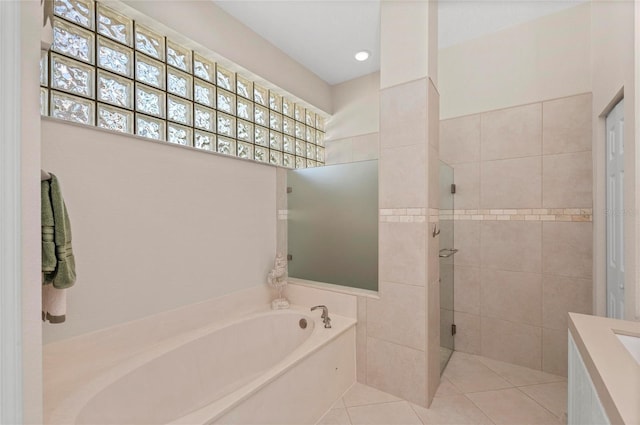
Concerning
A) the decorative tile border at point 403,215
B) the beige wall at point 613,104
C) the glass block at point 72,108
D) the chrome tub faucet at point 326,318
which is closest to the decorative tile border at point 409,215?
the decorative tile border at point 403,215

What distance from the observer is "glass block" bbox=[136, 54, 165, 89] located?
167 cm

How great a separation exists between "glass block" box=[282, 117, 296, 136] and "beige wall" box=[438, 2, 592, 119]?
137 centimetres

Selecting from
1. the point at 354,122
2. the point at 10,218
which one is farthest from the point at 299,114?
the point at 10,218

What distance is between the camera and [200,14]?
190 cm

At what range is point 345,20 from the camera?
7.09ft

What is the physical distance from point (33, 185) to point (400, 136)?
1667 millimetres

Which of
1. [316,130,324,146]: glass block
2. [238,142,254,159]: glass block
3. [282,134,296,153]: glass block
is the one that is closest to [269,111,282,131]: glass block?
[282,134,296,153]: glass block

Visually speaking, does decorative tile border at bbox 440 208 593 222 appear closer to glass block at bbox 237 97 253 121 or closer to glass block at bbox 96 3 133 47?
glass block at bbox 237 97 253 121

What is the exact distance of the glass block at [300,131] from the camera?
2811mm

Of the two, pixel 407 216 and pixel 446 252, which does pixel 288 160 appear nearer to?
pixel 407 216

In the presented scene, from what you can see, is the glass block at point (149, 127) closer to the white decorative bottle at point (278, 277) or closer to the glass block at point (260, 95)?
the glass block at point (260, 95)

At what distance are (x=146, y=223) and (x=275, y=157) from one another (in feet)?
4.04

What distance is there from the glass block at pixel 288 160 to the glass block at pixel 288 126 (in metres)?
0.22

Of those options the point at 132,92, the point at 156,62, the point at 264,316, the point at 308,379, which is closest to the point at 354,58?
the point at 156,62
